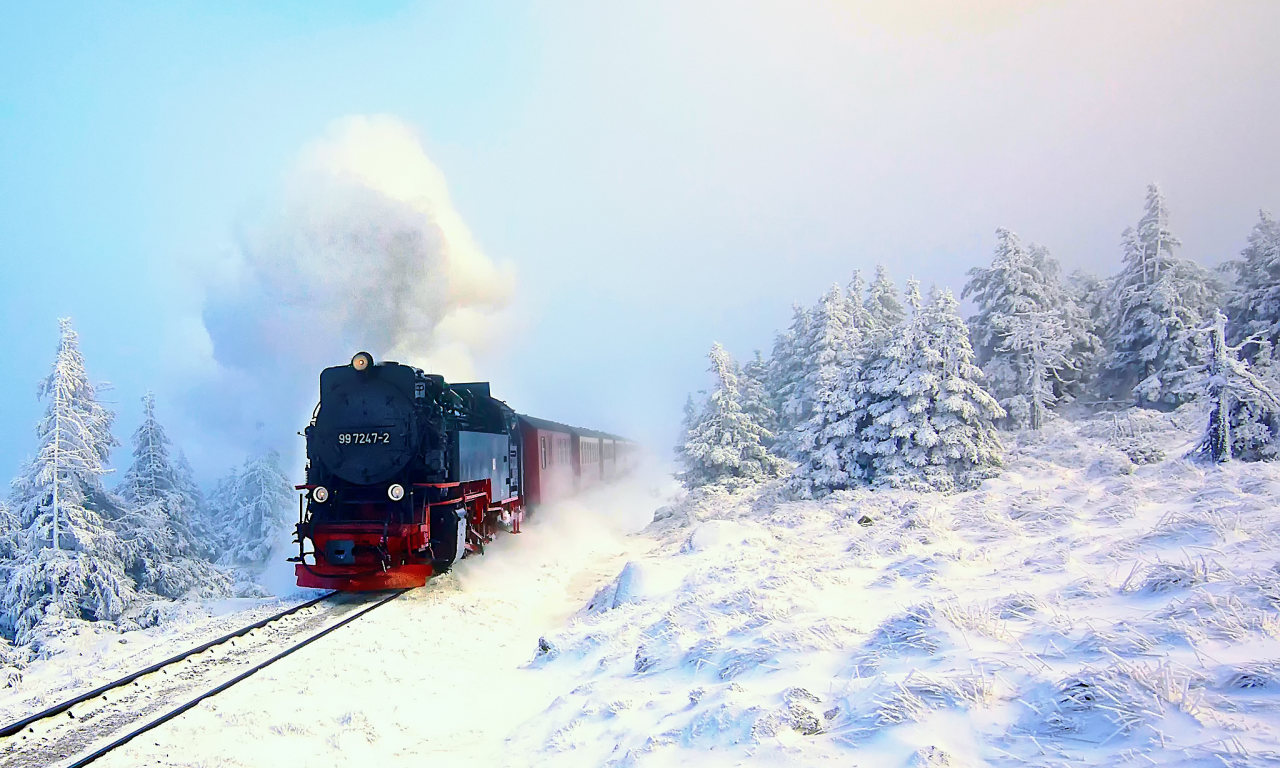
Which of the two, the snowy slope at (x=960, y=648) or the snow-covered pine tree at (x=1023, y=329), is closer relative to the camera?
the snowy slope at (x=960, y=648)

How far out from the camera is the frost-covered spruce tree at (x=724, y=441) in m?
23.1

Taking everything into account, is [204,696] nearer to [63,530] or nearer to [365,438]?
[365,438]

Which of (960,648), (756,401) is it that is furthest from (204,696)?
(756,401)

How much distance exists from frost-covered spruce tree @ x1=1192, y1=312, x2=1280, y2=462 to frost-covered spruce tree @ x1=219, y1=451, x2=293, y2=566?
110ft

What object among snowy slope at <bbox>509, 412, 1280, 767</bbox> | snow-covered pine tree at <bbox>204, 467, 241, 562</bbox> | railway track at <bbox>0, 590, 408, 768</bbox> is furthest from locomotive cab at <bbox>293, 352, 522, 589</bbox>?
snow-covered pine tree at <bbox>204, 467, 241, 562</bbox>

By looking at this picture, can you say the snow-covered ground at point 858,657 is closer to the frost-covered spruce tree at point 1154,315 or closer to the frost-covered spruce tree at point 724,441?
the frost-covered spruce tree at point 724,441

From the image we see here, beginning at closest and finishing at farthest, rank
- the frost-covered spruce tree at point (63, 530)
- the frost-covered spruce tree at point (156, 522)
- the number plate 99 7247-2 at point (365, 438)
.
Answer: the number plate 99 7247-2 at point (365, 438)
the frost-covered spruce tree at point (63, 530)
the frost-covered spruce tree at point (156, 522)

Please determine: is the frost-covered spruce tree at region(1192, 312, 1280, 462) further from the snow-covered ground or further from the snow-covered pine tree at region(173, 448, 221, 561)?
the snow-covered pine tree at region(173, 448, 221, 561)

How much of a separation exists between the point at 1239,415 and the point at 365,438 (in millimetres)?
17227

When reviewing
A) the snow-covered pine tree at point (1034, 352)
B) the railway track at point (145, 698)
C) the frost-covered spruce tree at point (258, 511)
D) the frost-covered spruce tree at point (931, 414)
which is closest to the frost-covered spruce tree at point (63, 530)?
the railway track at point (145, 698)

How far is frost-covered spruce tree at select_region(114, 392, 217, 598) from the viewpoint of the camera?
19.2 meters

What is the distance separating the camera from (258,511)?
3016cm

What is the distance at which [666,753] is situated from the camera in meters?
4.60

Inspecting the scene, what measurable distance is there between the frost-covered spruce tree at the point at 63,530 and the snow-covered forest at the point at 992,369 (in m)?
17.5
